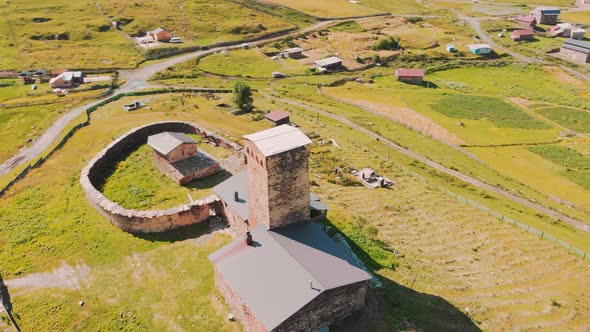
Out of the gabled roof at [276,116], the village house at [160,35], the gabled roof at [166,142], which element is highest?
the village house at [160,35]

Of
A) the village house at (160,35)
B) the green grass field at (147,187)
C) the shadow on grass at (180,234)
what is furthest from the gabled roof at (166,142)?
the village house at (160,35)

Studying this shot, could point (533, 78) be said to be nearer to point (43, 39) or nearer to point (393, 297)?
point (393, 297)

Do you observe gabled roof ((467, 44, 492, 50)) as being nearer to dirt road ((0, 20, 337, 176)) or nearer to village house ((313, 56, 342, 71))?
village house ((313, 56, 342, 71))

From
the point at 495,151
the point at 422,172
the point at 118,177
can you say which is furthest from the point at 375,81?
the point at 118,177

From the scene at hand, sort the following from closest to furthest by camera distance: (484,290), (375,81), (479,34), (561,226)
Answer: (484,290) → (561,226) → (375,81) → (479,34)

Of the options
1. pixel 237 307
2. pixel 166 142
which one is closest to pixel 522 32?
pixel 166 142

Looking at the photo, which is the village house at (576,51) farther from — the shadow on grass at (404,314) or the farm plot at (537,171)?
the shadow on grass at (404,314)
